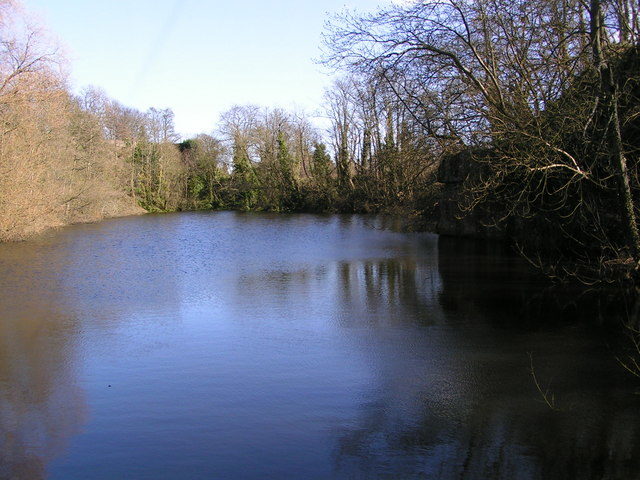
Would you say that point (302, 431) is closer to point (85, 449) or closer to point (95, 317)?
point (85, 449)

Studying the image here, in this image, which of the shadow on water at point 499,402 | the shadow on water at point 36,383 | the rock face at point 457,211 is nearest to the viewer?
the shadow on water at point 499,402

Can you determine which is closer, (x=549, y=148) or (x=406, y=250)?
(x=549, y=148)

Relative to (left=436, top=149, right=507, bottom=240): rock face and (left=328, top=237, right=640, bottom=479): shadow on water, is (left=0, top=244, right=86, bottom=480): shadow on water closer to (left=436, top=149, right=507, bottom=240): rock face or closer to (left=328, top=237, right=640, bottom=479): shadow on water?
(left=328, top=237, right=640, bottom=479): shadow on water

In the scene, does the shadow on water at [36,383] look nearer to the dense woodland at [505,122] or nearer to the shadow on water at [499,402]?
the shadow on water at [499,402]

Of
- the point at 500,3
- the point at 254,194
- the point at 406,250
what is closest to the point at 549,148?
the point at 500,3

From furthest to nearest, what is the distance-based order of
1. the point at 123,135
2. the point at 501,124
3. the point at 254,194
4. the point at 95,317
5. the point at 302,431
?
the point at 254,194 < the point at 123,135 < the point at 501,124 < the point at 95,317 < the point at 302,431

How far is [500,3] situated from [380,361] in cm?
808

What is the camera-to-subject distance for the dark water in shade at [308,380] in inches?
155

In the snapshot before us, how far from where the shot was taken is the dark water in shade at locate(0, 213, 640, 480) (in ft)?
12.9

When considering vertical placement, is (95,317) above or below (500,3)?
below

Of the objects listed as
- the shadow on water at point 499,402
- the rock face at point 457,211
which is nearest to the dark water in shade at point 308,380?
the shadow on water at point 499,402

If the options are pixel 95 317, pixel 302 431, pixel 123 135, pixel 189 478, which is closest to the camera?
pixel 189 478

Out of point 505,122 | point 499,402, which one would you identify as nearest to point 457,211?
point 505,122

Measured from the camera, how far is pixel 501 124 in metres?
9.43
